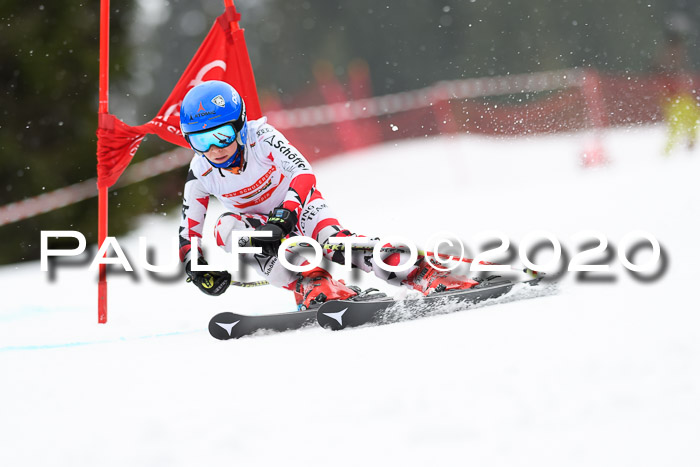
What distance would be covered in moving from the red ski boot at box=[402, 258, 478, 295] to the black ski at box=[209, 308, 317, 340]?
0.71m

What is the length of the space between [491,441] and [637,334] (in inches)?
48.2

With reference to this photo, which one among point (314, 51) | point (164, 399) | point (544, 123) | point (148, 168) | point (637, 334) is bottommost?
point (164, 399)

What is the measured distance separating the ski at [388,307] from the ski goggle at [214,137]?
3.56ft

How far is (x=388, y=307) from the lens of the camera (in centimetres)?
427

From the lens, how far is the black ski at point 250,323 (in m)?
4.33

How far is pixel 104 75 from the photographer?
18.9 ft

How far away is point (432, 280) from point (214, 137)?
4.71 feet

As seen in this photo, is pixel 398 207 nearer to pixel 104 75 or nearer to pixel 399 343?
pixel 104 75

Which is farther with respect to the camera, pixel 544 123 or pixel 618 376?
pixel 544 123

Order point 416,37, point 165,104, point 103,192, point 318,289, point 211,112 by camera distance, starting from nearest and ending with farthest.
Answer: point 211,112, point 318,289, point 103,192, point 165,104, point 416,37

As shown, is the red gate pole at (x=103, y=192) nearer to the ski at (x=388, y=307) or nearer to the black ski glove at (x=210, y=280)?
the black ski glove at (x=210, y=280)

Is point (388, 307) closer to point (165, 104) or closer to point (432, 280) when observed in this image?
point (432, 280)

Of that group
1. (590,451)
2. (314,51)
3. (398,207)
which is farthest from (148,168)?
(314,51)

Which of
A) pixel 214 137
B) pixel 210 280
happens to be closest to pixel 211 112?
pixel 214 137
